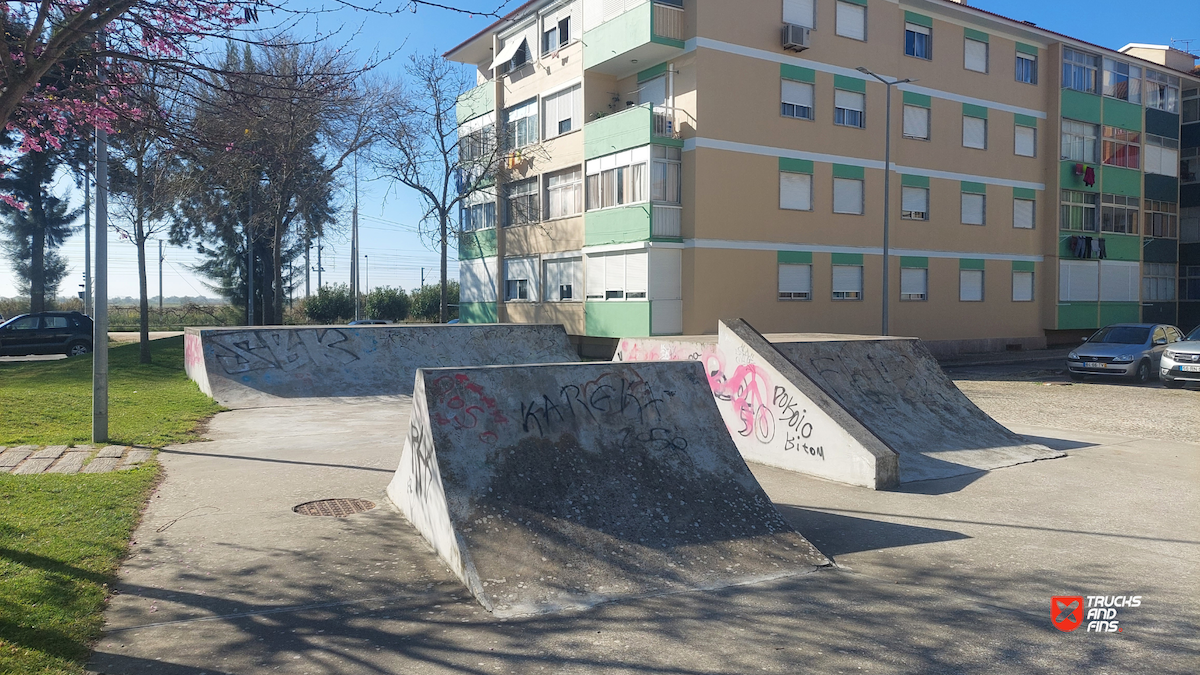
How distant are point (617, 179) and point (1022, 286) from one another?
18.2 metres

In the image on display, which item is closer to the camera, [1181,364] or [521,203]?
[1181,364]

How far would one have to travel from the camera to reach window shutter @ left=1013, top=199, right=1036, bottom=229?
3331 centimetres

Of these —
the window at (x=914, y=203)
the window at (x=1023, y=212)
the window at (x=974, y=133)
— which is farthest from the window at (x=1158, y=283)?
the window at (x=914, y=203)

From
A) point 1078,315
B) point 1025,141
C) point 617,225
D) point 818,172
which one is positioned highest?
point 1025,141

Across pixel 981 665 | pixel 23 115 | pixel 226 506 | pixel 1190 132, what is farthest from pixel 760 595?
pixel 1190 132

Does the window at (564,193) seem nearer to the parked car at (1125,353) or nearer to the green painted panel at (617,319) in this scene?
the green painted panel at (617,319)

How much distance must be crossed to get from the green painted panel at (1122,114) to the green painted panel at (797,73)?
16693 mm

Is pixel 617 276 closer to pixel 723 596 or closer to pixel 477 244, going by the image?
pixel 477 244

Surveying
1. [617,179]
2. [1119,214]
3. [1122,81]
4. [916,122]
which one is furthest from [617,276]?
[1122,81]

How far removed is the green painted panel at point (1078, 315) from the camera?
3441cm

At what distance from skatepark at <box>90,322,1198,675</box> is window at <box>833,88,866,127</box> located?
65.6 ft

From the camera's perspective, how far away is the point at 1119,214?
3634 cm

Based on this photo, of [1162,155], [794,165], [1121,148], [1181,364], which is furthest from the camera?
[1162,155]

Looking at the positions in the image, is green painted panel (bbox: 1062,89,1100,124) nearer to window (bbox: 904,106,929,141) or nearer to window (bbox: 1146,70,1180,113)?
window (bbox: 1146,70,1180,113)
